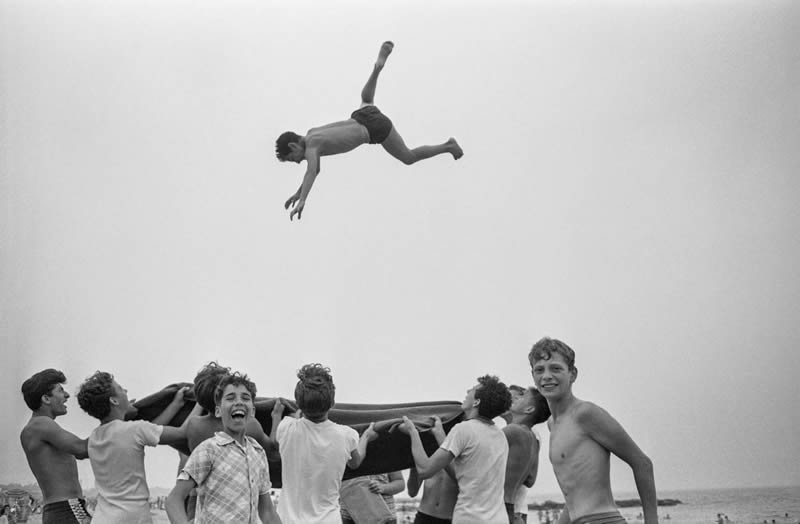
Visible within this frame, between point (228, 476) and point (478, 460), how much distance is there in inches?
46.0

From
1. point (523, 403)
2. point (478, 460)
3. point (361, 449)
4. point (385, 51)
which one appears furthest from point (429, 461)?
point (385, 51)

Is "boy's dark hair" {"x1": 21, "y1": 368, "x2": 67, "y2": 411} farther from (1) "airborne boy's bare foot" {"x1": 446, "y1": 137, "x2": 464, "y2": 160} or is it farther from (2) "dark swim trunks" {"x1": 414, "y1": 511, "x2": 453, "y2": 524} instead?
(1) "airborne boy's bare foot" {"x1": 446, "y1": 137, "x2": 464, "y2": 160}

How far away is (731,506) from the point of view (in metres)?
6.38

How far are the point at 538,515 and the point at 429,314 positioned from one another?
1520 mm

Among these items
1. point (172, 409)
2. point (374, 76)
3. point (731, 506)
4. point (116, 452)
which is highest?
point (374, 76)

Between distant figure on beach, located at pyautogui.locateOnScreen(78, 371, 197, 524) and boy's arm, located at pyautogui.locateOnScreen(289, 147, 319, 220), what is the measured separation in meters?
2.96

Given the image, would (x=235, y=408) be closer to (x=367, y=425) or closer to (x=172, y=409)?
(x=172, y=409)

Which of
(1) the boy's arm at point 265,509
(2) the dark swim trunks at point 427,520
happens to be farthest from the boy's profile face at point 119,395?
(2) the dark swim trunks at point 427,520

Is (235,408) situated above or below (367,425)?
above

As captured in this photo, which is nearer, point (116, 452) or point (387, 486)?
point (116, 452)

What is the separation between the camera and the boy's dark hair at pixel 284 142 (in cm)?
602

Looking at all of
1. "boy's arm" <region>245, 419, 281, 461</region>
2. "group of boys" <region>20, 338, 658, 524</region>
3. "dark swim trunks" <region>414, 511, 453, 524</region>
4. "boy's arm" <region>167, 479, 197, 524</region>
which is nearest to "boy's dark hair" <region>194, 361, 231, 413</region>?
"group of boys" <region>20, 338, 658, 524</region>

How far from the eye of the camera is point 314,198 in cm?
654

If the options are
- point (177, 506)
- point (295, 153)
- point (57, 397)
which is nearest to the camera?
point (177, 506)
